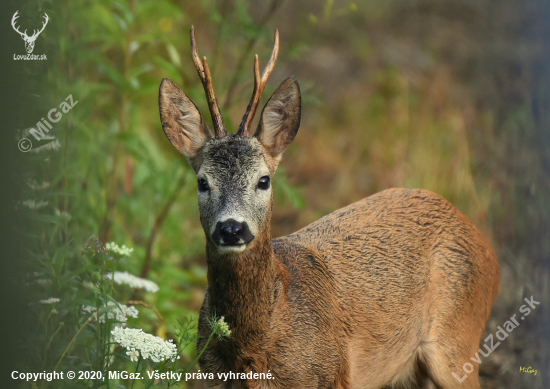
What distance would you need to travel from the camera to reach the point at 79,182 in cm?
565

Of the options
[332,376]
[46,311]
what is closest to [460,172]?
[332,376]

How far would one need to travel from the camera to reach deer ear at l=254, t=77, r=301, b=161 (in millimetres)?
4820

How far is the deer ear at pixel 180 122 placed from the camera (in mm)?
4875

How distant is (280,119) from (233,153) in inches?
21.9

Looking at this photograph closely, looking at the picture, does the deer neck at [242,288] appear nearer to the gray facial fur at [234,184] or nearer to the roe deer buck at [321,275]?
the roe deer buck at [321,275]

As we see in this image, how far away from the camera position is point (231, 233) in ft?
13.4

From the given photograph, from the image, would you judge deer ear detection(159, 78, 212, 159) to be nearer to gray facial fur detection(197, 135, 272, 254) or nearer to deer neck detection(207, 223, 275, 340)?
gray facial fur detection(197, 135, 272, 254)

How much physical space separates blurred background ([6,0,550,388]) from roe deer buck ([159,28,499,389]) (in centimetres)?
66

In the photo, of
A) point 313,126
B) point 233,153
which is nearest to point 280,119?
point 233,153

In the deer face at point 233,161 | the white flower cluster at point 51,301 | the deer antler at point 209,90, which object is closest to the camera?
the white flower cluster at point 51,301

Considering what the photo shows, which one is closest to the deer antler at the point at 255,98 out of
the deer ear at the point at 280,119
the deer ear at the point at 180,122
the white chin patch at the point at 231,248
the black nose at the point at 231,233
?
the deer ear at the point at 280,119

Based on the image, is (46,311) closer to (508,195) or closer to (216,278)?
(216,278)

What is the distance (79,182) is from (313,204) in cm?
494

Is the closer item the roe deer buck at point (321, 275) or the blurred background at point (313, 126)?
the roe deer buck at point (321, 275)
